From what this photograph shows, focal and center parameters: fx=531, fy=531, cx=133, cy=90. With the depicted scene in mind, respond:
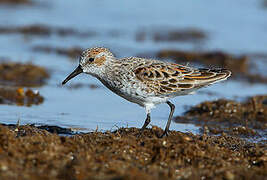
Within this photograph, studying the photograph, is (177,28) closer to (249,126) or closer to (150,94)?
(249,126)

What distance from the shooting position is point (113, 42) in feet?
57.8

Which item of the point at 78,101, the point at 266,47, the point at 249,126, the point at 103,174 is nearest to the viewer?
the point at 103,174

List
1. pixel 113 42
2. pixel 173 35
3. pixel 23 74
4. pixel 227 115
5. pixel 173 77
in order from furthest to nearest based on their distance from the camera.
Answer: pixel 173 35 < pixel 113 42 < pixel 23 74 < pixel 227 115 < pixel 173 77

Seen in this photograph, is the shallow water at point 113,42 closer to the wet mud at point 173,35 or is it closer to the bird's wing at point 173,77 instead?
the wet mud at point 173,35

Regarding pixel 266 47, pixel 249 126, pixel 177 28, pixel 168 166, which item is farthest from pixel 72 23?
pixel 168 166

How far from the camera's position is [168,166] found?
5770 millimetres

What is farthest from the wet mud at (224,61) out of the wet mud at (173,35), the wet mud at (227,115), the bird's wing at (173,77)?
the bird's wing at (173,77)

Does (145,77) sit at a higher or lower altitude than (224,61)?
lower

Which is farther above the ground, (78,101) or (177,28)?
(177,28)

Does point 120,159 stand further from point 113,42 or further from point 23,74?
point 113,42

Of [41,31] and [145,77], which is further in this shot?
[41,31]

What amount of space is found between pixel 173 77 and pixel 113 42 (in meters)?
10.2

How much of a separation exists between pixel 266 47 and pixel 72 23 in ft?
24.4

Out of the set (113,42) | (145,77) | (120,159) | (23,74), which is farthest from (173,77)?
(113,42)
